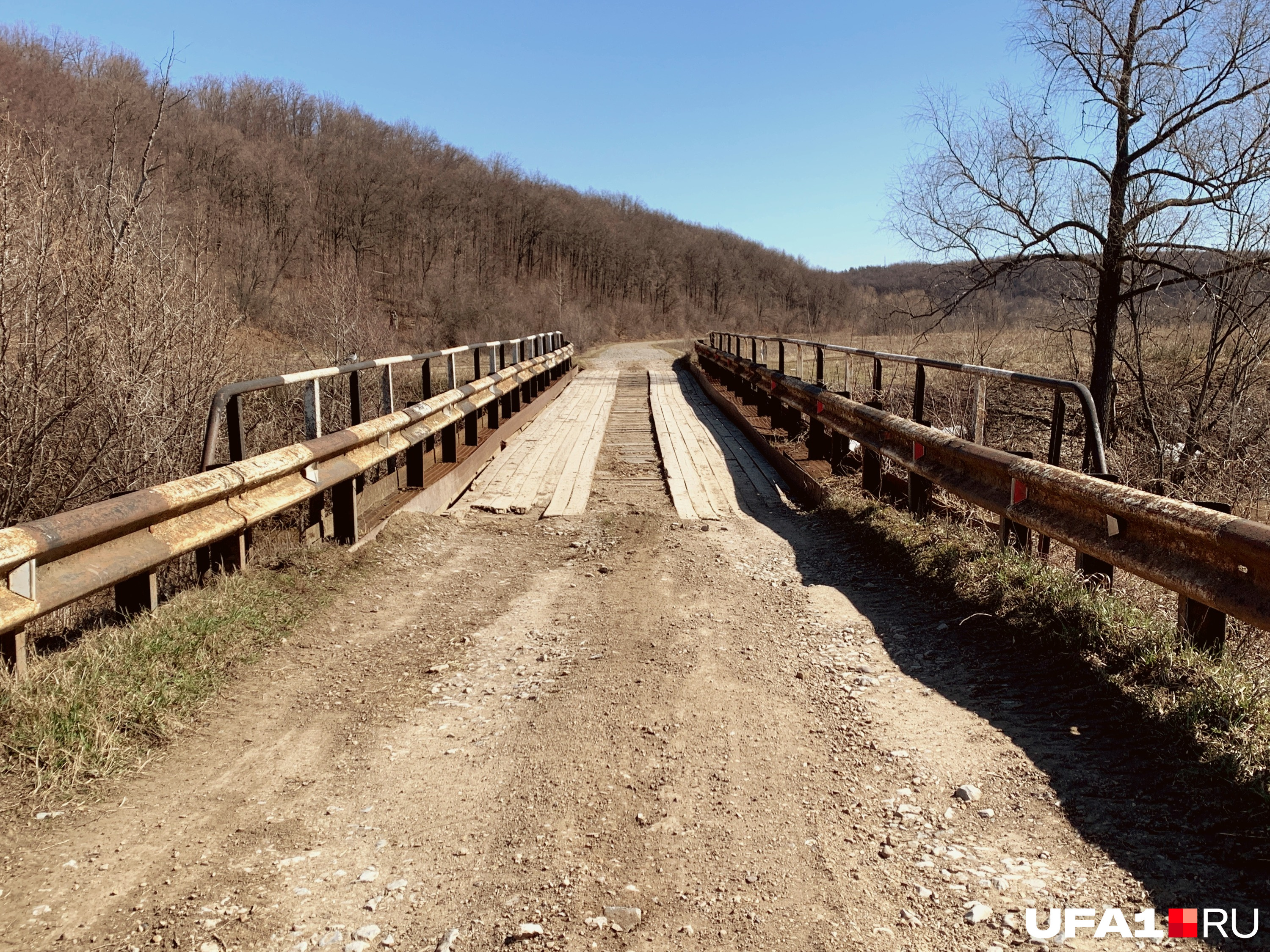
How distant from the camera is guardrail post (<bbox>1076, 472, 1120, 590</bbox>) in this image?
4453mm

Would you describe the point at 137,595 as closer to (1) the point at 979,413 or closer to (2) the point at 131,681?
(2) the point at 131,681

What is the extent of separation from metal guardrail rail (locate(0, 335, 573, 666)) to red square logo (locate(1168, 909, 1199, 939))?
3.47m

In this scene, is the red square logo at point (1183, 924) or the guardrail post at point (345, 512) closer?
the red square logo at point (1183, 924)

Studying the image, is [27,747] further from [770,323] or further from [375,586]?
[770,323]

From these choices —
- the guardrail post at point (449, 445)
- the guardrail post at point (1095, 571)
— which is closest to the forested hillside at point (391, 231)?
the guardrail post at point (449, 445)

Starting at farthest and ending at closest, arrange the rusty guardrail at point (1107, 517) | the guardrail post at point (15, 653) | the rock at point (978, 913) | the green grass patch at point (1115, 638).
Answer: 1. the guardrail post at point (15, 653)
2. the rusty guardrail at point (1107, 517)
3. the green grass patch at point (1115, 638)
4. the rock at point (978, 913)

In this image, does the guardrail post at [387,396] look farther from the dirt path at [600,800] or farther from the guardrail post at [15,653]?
the guardrail post at [15,653]

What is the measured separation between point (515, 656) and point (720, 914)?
88.8 inches

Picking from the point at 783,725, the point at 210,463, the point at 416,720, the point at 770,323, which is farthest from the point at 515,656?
the point at 770,323

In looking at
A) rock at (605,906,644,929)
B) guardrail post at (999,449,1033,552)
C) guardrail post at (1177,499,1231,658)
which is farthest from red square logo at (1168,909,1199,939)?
guardrail post at (999,449,1033,552)

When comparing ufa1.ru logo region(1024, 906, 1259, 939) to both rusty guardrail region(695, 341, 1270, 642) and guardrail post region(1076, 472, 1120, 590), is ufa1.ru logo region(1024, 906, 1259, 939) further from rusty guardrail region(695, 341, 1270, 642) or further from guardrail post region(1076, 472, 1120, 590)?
guardrail post region(1076, 472, 1120, 590)

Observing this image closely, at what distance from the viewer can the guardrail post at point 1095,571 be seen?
14.6ft

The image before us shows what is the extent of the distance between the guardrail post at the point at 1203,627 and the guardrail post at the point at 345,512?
477cm

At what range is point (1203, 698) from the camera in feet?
10.5
